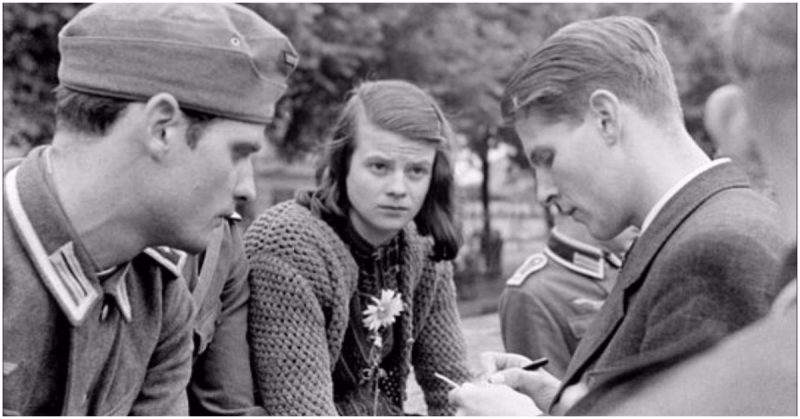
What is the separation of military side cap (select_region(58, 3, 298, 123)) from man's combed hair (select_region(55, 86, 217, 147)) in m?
0.02

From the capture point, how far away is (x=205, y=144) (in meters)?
2.63

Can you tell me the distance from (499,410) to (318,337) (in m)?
0.89

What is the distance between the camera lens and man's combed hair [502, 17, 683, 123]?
2479mm

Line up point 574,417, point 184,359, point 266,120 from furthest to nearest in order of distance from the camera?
1. point 184,359
2. point 266,120
3. point 574,417

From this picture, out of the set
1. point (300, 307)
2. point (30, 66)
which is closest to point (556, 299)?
point (300, 307)

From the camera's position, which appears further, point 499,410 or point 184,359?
point 184,359

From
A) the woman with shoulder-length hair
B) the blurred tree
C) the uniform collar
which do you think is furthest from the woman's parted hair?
the blurred tree

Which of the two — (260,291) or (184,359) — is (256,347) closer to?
(260,291)

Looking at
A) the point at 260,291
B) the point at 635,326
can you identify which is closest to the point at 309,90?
the point at 260,291

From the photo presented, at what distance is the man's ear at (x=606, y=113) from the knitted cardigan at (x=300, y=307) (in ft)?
3.90

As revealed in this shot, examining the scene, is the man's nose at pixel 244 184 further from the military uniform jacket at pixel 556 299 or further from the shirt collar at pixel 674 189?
the military uniform jacket at pixel 556 299

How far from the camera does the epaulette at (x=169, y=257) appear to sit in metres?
2.81

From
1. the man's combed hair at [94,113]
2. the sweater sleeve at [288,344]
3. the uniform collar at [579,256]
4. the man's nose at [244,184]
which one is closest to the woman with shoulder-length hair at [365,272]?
the sweater sleeve at [288,344]

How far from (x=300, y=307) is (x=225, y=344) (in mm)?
225
